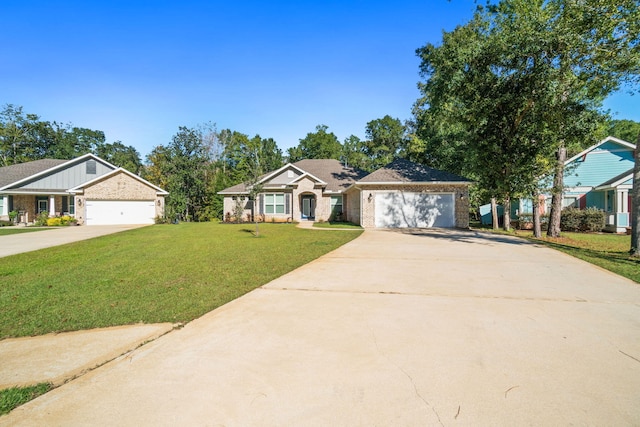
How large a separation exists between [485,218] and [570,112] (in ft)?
48.8

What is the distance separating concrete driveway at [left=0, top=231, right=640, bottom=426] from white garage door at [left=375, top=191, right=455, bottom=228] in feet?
44.4

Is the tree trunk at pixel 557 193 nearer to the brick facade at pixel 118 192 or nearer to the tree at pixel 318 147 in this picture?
the brick facade at pixel 118 192

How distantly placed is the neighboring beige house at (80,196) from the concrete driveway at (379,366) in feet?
78.0

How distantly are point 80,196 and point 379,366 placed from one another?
27.2m

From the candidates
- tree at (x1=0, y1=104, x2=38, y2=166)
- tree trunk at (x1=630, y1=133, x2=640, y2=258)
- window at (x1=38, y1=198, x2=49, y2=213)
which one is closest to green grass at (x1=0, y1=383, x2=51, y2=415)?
tree trunk at (x1=630, y1=133, x2=640, y2=258)

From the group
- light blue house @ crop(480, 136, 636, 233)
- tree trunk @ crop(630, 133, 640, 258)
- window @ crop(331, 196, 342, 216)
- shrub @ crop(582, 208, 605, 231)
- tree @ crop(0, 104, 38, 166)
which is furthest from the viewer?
tree @ crop(0, 104, 38, 166)

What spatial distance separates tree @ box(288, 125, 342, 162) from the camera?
45844mm

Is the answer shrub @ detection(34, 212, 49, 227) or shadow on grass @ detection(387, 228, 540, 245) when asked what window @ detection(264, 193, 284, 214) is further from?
shrub @ detection(34, 212, 49, 227)

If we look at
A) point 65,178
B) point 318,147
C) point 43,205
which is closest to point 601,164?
point 318,147

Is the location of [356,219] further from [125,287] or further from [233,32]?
[125,287]

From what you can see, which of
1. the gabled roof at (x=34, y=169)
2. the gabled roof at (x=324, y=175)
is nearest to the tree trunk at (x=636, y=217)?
the gabled roof at (x=324, y=175)

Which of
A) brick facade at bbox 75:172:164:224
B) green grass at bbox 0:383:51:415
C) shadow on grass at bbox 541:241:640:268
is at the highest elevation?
brick facade at bbox 75:172:164:224

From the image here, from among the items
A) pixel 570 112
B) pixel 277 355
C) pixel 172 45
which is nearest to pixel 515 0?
pixel 570 112

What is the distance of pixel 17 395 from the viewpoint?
2410 millimetres
